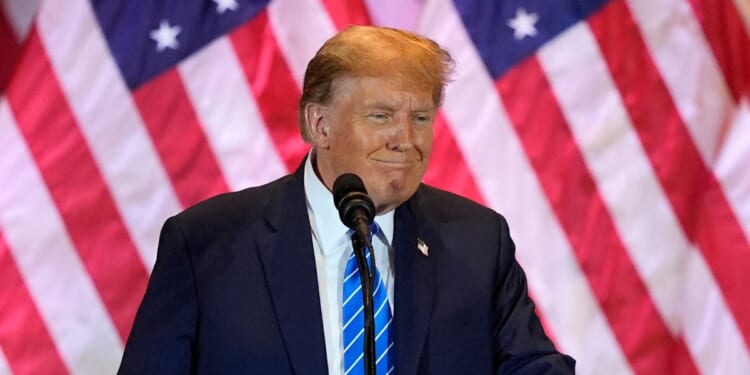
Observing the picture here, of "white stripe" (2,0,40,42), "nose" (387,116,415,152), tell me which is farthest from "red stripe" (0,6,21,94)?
"nose" (387,116,415,152)

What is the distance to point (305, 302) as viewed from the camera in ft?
6.46

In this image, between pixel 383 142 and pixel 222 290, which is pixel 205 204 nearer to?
pixel 222 290

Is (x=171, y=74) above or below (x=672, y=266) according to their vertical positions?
above

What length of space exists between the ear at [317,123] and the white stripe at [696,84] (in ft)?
3.82

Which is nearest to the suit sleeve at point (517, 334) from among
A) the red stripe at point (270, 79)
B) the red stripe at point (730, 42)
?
the red stripe at point (270, 79)

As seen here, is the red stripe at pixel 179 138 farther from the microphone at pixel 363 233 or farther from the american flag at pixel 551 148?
the microphone at pixel 363 233

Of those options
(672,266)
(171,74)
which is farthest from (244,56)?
(672,266)

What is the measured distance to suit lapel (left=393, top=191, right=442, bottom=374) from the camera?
197 cm

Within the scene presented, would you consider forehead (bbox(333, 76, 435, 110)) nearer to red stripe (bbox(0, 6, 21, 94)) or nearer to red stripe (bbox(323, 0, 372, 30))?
red stripe (bbox(323, 0, 372, 30))

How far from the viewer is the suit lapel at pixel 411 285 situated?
1.97 meters

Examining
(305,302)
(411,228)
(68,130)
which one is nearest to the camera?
(305,302)

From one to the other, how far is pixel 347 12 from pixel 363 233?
1.42 metres

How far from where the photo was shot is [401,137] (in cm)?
196

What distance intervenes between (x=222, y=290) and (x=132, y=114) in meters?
0.95
